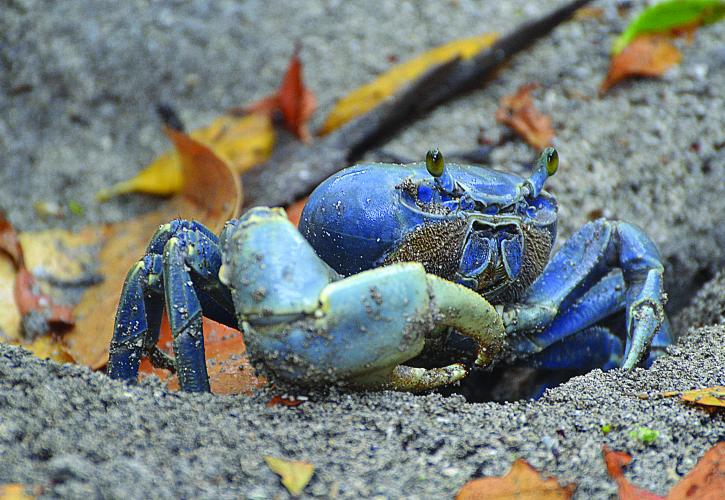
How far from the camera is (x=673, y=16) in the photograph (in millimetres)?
4977

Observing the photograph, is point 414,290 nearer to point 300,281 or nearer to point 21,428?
point 300,281

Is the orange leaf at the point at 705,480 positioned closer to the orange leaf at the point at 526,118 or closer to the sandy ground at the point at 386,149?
the sandy ground at the point at 386,149

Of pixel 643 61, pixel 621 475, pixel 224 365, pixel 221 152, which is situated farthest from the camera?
pixel 643 61

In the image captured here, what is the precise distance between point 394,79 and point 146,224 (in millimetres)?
1521

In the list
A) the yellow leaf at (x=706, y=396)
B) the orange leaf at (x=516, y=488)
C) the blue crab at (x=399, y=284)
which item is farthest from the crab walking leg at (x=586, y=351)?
the orange leaf at (x=516, y=488)

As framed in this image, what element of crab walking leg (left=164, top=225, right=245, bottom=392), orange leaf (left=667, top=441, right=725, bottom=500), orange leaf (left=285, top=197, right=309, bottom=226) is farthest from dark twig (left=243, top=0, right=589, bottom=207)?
orange leaf (left=667, top=441, right=725, bottom=500)

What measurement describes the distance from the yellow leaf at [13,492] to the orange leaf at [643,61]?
12.4 ft

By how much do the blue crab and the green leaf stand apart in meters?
1.85

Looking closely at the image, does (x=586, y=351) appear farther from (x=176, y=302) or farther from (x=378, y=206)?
(x=176, y=302)

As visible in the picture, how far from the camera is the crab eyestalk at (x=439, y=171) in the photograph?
2990 mm

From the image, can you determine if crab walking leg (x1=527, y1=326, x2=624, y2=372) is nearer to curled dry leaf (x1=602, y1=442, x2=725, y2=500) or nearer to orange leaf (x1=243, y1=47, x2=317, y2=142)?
curled dry leaf (x1=602, y1=442, x2=725, y2=500)

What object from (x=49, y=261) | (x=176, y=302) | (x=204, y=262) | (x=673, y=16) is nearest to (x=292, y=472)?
(x=176, y=302)

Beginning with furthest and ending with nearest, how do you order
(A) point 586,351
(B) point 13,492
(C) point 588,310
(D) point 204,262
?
(A) point 586,351 < (C) point 588,310 < (D) point 204,262 < (B) point 13,492

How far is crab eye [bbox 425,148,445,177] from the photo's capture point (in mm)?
2986
